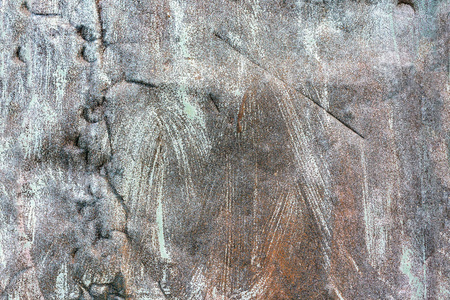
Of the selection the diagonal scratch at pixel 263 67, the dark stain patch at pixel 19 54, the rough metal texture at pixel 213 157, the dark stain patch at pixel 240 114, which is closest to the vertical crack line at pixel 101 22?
the rough metal texture at pixel 213 157

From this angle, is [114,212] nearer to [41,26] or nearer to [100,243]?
[100,243]

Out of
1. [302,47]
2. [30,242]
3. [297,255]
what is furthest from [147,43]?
[297,255]

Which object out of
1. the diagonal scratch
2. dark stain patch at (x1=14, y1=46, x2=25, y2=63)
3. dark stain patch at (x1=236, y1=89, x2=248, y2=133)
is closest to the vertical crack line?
dark stain patch at (x1=14, y1=46, x2=25, y2=63)

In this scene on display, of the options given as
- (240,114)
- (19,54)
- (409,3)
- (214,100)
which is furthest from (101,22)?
(409,3)

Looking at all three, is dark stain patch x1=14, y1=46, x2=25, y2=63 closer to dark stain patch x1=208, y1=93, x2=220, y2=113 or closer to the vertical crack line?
the vertical crack line

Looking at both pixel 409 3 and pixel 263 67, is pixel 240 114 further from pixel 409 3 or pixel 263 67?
pixel 409 3

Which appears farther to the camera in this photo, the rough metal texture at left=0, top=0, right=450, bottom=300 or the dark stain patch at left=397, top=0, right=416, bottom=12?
the dark stain patch at left=397, top=0, right=416, bottom=12

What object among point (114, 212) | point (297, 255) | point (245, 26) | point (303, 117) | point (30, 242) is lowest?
point (297, 255)

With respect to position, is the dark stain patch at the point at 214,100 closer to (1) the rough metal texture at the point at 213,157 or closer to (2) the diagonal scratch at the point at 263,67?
(1) the rough metal texture at the point at 213,157
